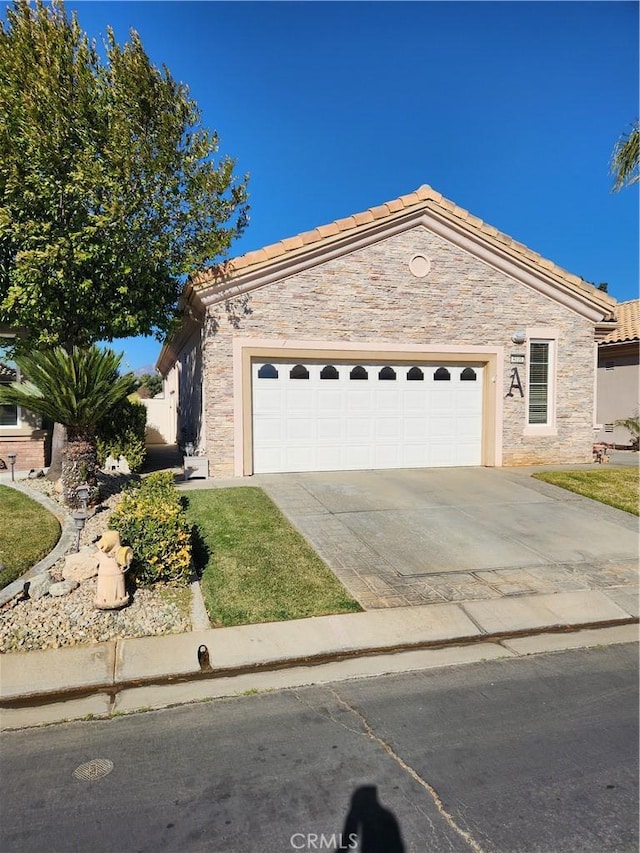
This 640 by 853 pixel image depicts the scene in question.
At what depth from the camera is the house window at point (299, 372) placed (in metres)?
11.7

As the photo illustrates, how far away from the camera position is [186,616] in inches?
210

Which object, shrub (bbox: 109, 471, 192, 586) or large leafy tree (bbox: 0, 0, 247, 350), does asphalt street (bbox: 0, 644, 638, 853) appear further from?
large leafy tree (bbox: 0, 0, 247, 350)

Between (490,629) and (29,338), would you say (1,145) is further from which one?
(490,629)

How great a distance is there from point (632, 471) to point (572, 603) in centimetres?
766

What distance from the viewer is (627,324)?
1909cm

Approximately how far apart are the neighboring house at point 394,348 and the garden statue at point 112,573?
577 centimetres

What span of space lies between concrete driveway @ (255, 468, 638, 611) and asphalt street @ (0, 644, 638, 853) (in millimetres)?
1780

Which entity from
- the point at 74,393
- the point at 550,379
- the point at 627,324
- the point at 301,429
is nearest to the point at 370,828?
the point at 74,393

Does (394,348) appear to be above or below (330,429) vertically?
above

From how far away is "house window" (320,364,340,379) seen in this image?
11.9 m

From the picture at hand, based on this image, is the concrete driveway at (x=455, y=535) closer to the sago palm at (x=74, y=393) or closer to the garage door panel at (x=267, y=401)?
the garage door panel at (x=267, y=401)

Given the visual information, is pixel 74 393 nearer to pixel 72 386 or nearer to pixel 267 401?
pixel 72 386

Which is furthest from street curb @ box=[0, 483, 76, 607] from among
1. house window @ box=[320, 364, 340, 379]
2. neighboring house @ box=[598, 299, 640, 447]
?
neighboring house @ box=[598, 299, 640, 447]

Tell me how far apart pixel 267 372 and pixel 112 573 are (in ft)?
22.4
